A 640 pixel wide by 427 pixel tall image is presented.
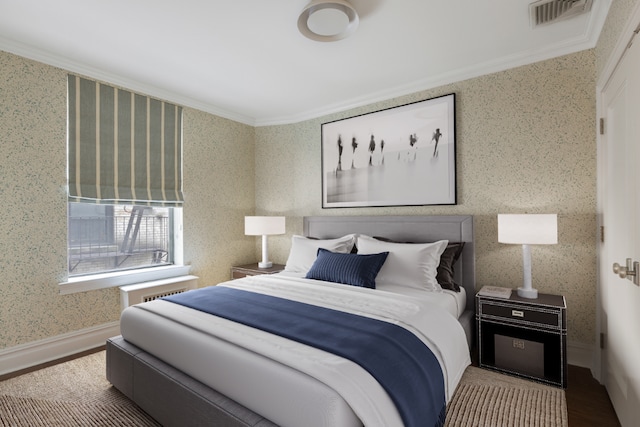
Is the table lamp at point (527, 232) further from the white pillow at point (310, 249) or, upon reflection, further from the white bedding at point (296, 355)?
the white pillow at point (310, 249)

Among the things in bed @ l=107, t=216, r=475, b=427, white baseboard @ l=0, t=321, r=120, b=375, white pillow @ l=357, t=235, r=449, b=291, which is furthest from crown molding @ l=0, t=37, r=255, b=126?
white pillow @ l=357, t=235, r=449, b=291

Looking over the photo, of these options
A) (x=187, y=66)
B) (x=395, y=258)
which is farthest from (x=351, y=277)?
(x=187, y=66)

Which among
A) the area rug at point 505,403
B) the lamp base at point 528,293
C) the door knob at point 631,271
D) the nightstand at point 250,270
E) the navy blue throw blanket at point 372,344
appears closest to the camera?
the navy blue throw blanket at point 372,344

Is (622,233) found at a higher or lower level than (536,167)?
lower

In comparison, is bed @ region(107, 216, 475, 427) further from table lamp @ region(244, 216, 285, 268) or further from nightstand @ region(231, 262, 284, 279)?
table lamp @ region(244, 216, 285, 268)

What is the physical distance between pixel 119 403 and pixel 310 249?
1.99 m

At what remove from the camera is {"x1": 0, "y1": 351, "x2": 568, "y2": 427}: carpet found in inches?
76.1

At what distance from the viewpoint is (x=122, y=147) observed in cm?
331

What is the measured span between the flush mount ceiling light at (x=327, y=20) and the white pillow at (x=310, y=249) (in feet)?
6.16

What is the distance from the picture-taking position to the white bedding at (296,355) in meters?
1.28

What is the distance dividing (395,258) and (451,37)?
183cm

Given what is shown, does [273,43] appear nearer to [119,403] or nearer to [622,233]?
[622,233]

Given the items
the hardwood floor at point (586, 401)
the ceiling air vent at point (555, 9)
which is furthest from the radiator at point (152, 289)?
the ceiling air vent at point (555, 9)

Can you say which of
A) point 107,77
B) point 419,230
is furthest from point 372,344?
point 107,77
